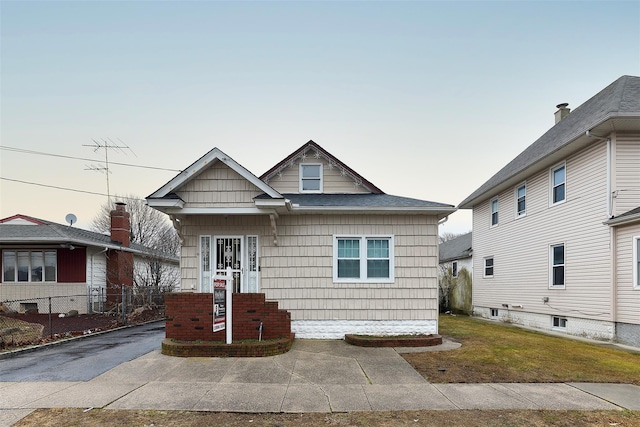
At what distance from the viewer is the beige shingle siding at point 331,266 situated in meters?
10.1

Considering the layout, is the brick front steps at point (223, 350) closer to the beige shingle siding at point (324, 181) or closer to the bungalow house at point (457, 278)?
the beige shingle siding at point (324, 181)

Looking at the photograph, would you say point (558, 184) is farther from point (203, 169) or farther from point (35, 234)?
point (35, 234)

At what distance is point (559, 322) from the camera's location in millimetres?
13562

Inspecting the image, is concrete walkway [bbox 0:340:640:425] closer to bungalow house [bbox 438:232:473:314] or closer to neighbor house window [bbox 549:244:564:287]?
neighbor house window [bbox 549:244:564:287]

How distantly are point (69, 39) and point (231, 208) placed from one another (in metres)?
9.83

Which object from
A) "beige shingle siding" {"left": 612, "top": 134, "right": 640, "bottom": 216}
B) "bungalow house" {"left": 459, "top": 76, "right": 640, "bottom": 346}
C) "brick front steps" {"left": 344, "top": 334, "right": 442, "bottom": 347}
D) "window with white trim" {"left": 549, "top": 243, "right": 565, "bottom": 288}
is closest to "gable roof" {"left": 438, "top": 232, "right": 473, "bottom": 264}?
"bungalow house" {"left": 459, "top": 76, "right": 640, "bottom": 346}

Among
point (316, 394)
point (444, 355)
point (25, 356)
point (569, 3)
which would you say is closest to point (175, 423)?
point (316, 394)

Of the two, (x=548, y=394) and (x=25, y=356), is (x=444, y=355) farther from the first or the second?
(x=25, y=356)

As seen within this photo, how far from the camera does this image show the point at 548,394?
5949mm

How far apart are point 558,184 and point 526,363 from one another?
8.23 metres

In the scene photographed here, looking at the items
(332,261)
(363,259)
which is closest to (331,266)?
(332,261)

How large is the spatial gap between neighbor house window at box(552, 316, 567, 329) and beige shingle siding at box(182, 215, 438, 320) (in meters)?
6.10

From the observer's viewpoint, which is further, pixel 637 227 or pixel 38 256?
pixel 38 256

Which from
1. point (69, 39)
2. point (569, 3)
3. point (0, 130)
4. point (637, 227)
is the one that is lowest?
point (637, 227)
